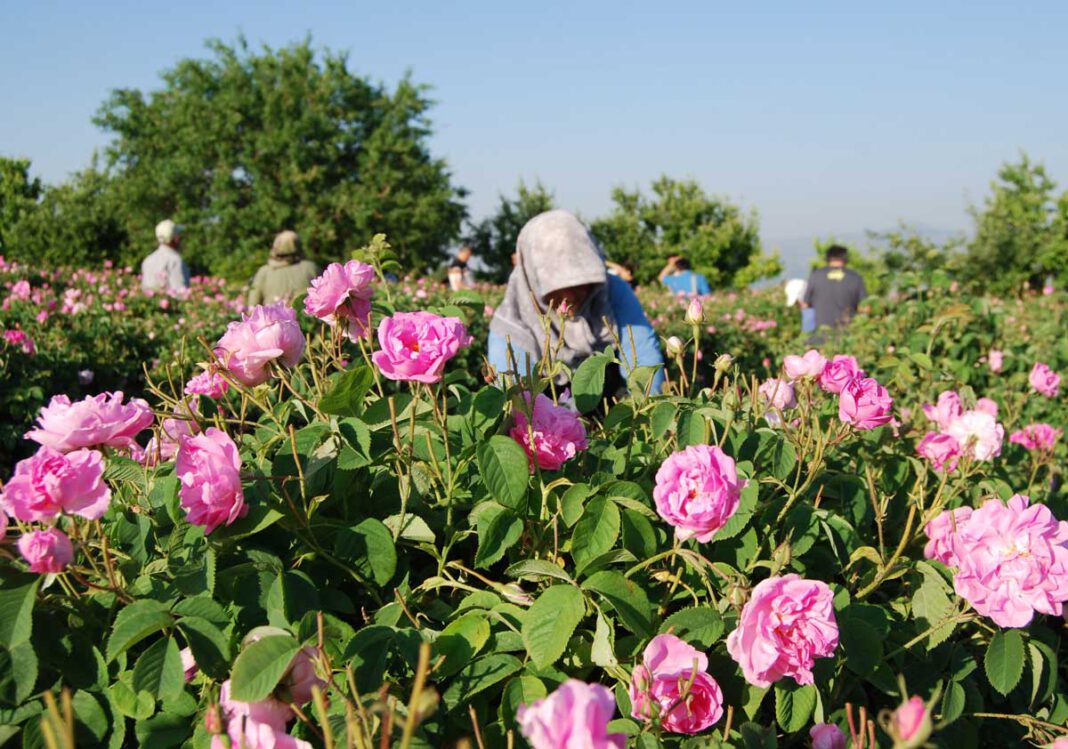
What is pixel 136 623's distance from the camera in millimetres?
920

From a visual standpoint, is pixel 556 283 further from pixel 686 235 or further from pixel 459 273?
pixel 686 235

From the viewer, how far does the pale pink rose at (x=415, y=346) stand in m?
1.09

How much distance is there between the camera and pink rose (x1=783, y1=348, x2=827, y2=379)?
4.80 feet

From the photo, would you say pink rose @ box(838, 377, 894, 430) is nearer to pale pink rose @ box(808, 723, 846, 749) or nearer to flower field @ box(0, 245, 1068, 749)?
flower field @ box(0, 245, 1068, 749)

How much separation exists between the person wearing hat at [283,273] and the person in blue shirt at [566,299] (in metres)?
3.80

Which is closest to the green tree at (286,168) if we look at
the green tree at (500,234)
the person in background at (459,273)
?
the green tree at (500,234)

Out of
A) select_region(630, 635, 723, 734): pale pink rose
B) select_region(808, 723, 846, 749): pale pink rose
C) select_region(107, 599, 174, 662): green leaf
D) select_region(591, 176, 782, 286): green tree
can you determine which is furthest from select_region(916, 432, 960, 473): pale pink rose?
select_region(591, 176, 782, 286): green tree

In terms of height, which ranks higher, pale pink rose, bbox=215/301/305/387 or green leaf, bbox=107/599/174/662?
pale pink rose, bbox=215/301/305/387

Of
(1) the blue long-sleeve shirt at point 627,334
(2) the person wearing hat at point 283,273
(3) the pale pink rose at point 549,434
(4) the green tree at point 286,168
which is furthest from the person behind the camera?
(4) the green tree at point 286,168

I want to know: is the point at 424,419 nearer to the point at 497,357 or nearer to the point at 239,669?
the point at 239,669

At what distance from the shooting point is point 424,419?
129 centimetres

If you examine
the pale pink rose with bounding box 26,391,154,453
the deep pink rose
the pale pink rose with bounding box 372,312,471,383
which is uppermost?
the deep pink rose

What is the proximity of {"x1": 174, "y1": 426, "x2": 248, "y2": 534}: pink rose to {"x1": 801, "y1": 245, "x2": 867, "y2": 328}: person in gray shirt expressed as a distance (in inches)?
277

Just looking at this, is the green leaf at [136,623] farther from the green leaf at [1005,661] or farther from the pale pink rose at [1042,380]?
the pale pink rose at [1042,380]
